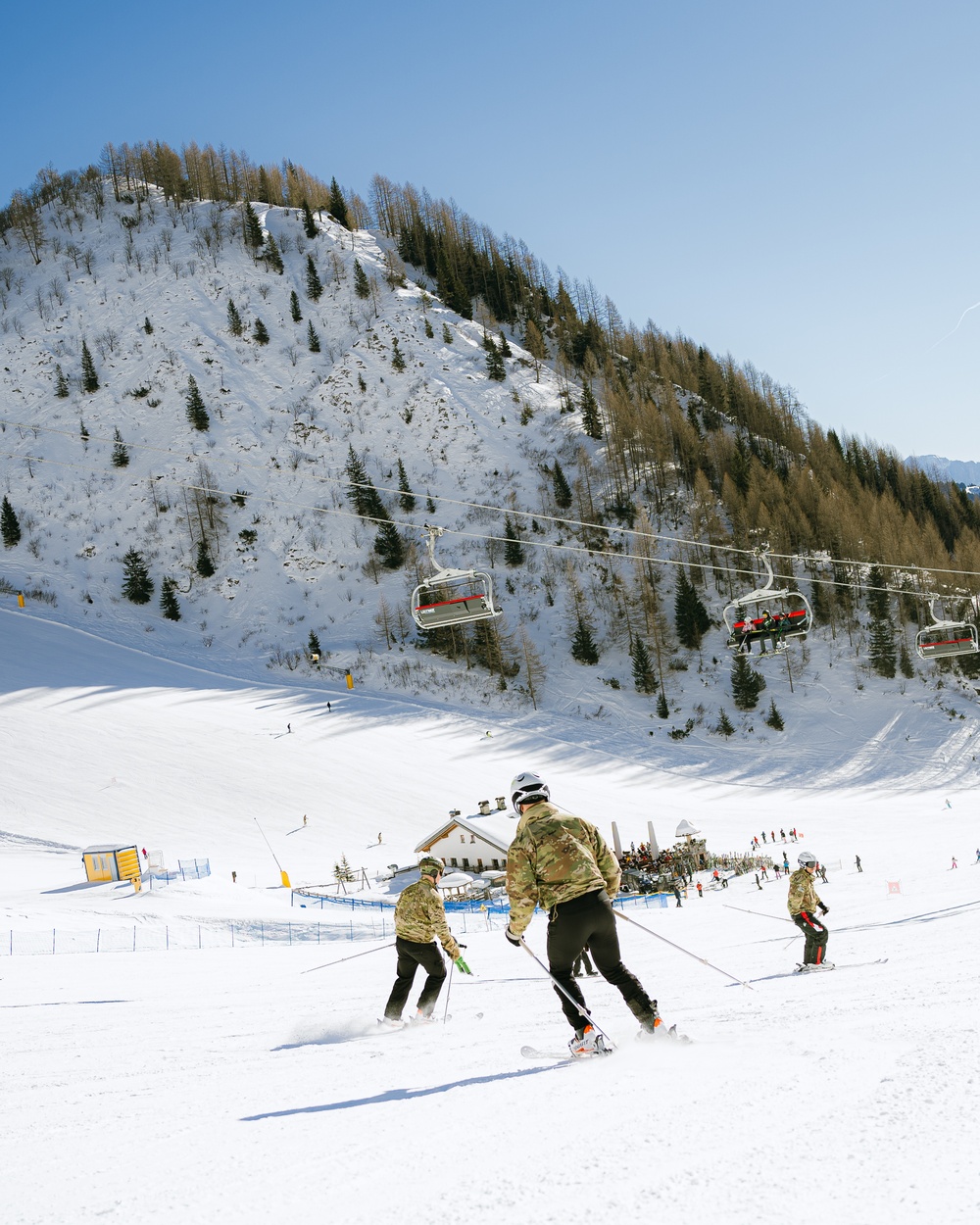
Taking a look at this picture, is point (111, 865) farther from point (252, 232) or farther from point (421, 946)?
point (252, 232)

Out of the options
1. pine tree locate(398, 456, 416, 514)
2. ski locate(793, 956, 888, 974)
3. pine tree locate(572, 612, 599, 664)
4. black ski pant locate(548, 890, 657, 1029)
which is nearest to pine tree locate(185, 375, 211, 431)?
pine tree locate(398, 456, 416, 514)

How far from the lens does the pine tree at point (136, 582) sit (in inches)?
2298

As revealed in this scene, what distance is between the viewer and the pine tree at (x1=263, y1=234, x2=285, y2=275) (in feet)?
287

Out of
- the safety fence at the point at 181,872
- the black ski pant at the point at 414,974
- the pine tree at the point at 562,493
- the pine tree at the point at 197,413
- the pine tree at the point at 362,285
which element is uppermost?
the pine tree at the point at 362,285

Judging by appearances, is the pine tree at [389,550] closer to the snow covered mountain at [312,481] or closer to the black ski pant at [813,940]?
the snow covered mountain at [312,481]

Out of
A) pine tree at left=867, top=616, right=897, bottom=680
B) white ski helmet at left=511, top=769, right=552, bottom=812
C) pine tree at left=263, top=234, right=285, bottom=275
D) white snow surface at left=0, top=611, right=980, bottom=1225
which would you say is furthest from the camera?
pine tree at left=263, top=234, right=285, bottom=275

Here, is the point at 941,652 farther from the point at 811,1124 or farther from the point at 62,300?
the point at 62,300

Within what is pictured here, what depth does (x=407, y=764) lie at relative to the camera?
3741 cm

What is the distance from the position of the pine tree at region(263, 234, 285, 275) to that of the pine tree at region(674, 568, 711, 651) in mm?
59156

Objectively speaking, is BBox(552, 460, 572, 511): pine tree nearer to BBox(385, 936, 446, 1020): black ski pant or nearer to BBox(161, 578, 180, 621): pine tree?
BBox(161, 578, 180, 621): pine tree

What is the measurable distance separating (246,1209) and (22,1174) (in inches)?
37.5

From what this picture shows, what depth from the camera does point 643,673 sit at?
171 feet

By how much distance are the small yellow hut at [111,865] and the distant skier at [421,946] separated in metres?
20.0

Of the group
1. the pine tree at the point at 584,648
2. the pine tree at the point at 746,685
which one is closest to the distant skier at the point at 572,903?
the pine tree at the point at 746,685
